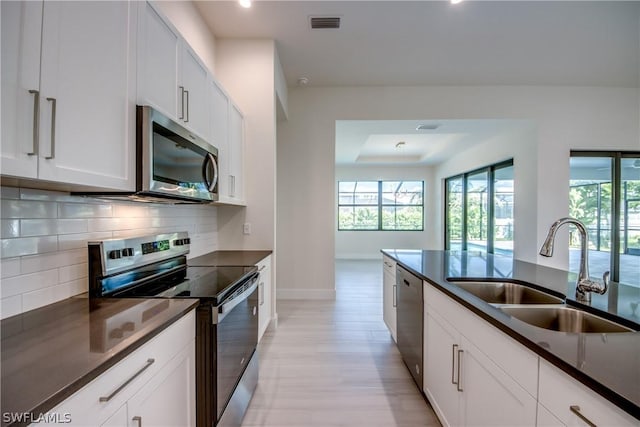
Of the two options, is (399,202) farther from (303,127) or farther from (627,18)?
(627,18)

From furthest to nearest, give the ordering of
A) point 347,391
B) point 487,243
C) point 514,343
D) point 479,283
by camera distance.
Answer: point 487,243
point 347,391
point 479,283
point 514,343

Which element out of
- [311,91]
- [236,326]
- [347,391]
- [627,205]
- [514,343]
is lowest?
[347,391]

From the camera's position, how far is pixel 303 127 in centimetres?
402

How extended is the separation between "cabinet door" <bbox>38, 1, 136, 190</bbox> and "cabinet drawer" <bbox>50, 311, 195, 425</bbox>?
628mm

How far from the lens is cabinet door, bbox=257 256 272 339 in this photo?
94.1 inches

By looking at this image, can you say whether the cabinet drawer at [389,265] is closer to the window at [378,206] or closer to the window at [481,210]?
the window at [481,210]

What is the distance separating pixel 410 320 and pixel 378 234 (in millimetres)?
5987

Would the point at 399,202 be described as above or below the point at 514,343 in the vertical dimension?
above

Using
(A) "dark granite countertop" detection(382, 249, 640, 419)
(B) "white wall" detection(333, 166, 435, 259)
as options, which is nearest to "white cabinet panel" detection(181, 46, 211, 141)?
(A) "dark granite countertop" detection(382, 249, 640, 419)

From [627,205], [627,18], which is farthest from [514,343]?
[627,205]

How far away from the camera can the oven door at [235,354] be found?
1.32 m

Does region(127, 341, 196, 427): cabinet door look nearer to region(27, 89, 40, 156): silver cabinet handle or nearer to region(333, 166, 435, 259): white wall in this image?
region(27, 89, 40, 156): silver cabinet handle

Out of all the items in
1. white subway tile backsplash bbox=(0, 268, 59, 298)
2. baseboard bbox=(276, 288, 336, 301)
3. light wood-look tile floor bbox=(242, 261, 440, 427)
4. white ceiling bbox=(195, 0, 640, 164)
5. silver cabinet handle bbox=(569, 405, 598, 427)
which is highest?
white ceiling bbox=(195, 0, 640, 164)

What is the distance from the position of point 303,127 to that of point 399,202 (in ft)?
15.8
